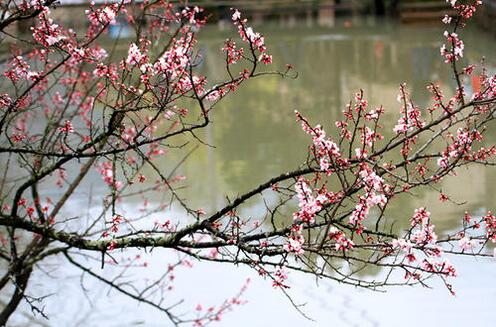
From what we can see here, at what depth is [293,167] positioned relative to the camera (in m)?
8.08

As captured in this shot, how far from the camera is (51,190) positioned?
792 cm

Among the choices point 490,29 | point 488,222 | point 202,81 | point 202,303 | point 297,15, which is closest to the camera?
point 488,222

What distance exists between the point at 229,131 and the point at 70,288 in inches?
149

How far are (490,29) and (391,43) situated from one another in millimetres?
1552

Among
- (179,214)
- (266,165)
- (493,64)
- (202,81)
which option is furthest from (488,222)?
(493,64)

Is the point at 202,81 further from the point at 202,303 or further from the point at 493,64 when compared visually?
the point at 493,64

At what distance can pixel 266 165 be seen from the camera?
8242 mm

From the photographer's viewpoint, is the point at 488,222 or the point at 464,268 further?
the point at 464,268

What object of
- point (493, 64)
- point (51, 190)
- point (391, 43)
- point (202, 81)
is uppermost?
point (391, 43)

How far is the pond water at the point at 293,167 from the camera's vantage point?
542 cm

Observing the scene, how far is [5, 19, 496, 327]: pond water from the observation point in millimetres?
5418

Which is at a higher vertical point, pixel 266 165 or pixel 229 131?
pixel 229 131

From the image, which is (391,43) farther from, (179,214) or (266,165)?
(179,214)

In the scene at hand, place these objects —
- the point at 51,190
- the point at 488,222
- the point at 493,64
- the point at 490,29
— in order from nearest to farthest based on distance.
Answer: the point at 488,222 < the point at 51,190 < the point at 493,64 < the point at 490,29
